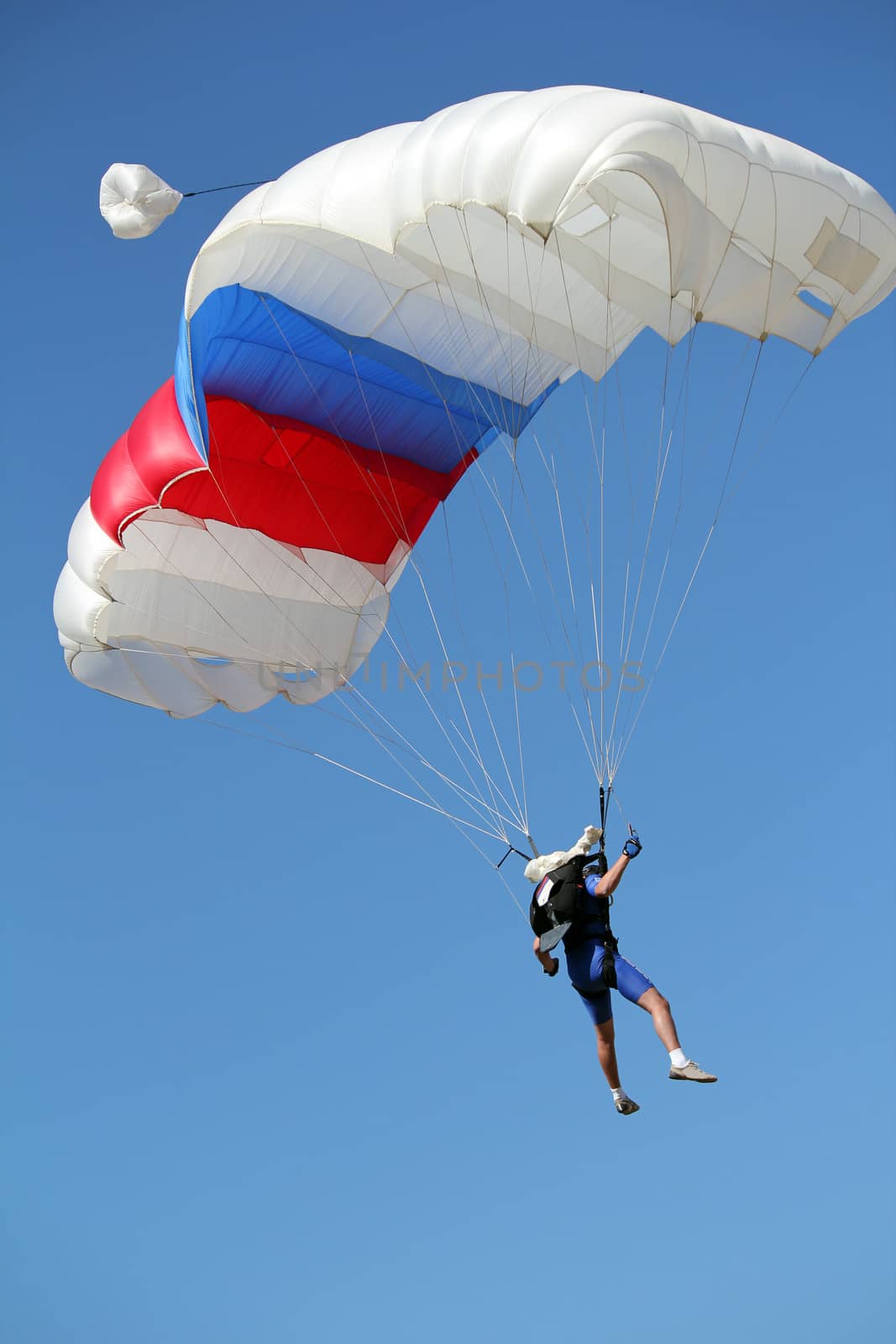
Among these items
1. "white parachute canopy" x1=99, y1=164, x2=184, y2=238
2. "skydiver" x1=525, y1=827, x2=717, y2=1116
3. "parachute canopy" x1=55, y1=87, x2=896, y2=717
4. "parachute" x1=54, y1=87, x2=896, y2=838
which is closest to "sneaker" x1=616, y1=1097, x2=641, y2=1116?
"skydiver" x1=525, y1=827, x2=717, y2=1116

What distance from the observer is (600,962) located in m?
8.21

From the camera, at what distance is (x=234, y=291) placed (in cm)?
952

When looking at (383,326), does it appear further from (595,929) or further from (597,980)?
(597,980)

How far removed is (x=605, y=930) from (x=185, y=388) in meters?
4.17

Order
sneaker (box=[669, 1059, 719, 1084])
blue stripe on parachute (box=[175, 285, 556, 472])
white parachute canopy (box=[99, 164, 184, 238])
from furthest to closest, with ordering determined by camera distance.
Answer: blue stripe on parachute (box=[175, 285, 556, 472]) → white parachute canopy (box=[99, 164, 184, 238]) → sneaker (box=[669, 1059, 719, 1084])

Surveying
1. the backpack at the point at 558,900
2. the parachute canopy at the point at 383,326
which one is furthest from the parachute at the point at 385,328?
the backpack at the point at 558,900

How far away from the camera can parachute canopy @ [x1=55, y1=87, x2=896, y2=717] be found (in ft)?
25.5

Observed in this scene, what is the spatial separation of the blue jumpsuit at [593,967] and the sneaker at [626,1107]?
0.43 meters

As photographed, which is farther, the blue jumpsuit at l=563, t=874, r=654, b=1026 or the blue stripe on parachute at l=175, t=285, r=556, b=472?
the blue stripe on parachute at l=175, t=285, r=556, b=472

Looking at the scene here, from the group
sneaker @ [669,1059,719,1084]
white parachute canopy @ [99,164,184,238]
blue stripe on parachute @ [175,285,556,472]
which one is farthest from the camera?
blue stripe on parachute @ [175,285,556,472]

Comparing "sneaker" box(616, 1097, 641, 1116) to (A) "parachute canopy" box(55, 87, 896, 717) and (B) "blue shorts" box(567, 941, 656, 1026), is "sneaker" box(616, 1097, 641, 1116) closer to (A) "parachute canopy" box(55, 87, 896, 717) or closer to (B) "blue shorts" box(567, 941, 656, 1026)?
(B) "blue shorts" box(567, 941, 656, 1026)

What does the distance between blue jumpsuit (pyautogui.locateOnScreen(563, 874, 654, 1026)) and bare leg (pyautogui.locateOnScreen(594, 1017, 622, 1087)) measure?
47 mm

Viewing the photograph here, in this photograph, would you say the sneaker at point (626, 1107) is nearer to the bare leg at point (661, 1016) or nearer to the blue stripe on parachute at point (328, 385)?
the bare leg at point (661, 1016)

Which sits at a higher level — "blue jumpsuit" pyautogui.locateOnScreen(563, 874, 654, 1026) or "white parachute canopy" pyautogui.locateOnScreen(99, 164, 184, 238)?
"white parachute canopy" pyautogui.locateOnScreen(99, 164, 184, 238)
